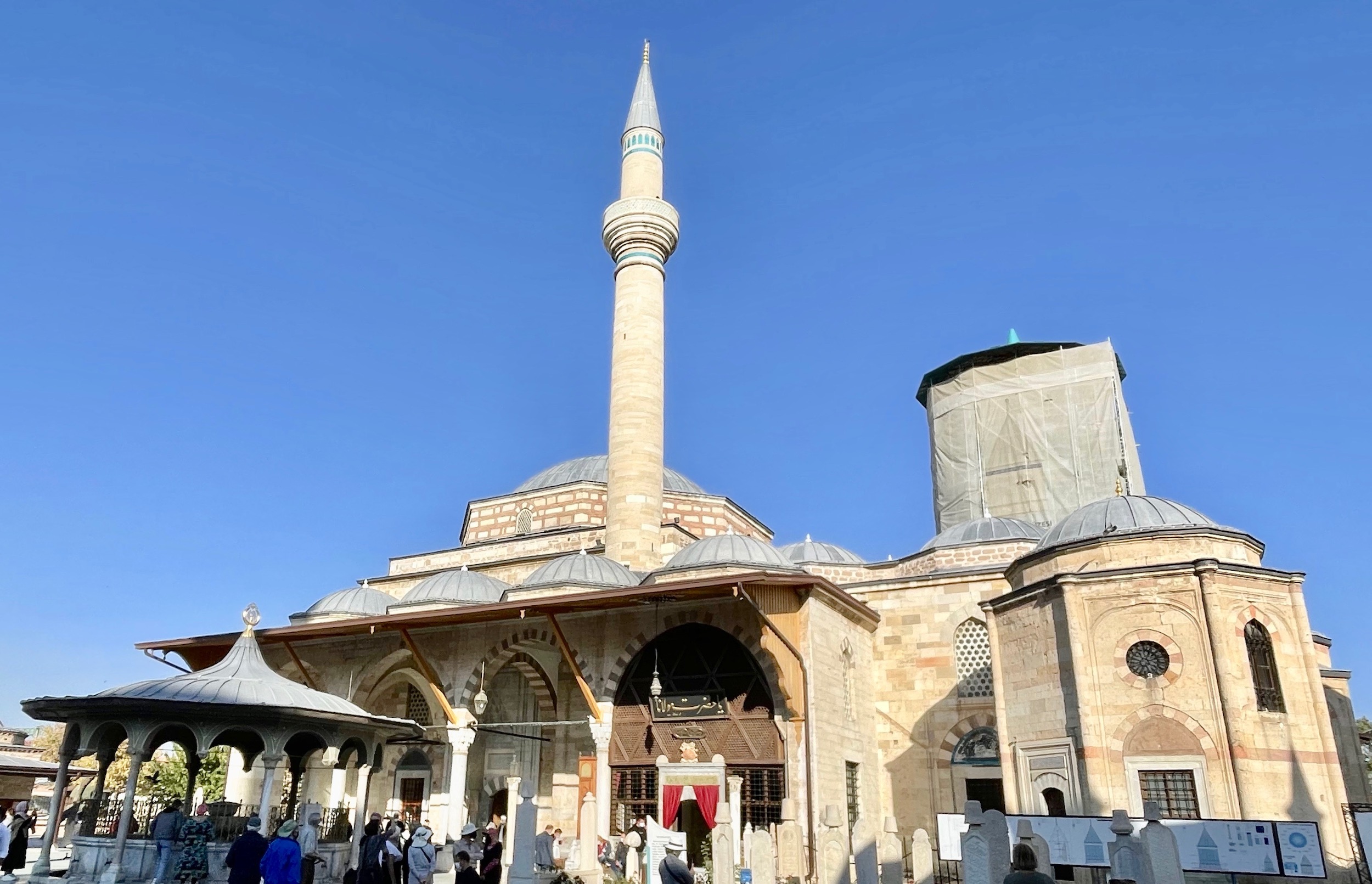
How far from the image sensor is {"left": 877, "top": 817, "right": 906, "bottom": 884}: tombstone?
27.5ft

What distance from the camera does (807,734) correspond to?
39.5 ft

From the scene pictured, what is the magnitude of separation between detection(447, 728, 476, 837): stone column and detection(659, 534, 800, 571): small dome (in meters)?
3.81

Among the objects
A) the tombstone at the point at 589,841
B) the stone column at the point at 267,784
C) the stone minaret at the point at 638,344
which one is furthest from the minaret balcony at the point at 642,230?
the stone column at the point at 267,784

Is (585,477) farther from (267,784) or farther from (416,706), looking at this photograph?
(267,784)

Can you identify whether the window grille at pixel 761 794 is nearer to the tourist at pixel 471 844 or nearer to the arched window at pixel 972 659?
the arched window at pixel 972 659

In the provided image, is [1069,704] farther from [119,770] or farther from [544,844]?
[119,770]

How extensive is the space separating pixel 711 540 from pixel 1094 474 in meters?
8.52

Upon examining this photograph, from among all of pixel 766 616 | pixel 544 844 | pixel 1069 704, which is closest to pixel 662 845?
pixel 544 844

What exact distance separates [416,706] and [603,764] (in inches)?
206

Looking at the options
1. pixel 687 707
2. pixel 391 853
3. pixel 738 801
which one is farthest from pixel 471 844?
pixel 687 707

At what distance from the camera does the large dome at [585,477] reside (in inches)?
878

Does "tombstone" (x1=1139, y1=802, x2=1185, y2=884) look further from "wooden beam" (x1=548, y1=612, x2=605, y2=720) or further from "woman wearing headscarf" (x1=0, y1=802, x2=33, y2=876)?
"woman wearing headscarf" (x1=0, y1=802, x2=33, y2=876)

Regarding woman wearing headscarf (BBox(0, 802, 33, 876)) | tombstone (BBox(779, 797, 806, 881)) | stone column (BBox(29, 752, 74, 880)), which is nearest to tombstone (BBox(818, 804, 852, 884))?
tombstone (BBox(779, 797, 806, 881))

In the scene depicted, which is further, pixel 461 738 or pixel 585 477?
pixel 585 477
